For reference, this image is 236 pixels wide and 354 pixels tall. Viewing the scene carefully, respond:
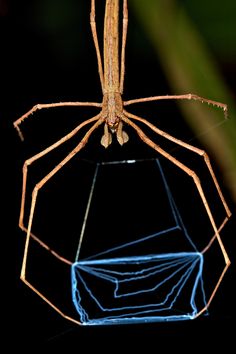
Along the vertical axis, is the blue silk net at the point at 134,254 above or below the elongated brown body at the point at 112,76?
below

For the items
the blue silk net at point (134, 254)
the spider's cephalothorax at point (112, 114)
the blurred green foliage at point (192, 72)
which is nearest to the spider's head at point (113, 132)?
the spider's cephalothorax at point (112, 114)

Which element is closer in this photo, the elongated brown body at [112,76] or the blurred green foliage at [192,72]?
the elongated brown body at [112,76]

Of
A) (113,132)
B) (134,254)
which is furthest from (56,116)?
(113,132)

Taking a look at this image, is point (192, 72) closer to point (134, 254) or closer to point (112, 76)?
point (112, 76)

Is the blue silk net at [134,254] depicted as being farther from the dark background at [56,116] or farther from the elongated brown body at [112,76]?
the elongated brown body at [112,76]

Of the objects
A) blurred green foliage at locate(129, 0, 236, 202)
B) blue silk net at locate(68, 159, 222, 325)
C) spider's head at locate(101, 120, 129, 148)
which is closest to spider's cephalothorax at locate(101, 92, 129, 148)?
spider's head at locate(101, 120, 129, 148)

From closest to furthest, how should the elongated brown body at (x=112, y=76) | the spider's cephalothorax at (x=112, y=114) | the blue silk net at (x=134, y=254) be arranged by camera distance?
the elongated brown body at (x=112, y=76)
the spider's cephalothorax at (x=112, y=114)
the blue silk net at (x=134, y=254)

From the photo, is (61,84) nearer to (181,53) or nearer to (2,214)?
(2,214)
